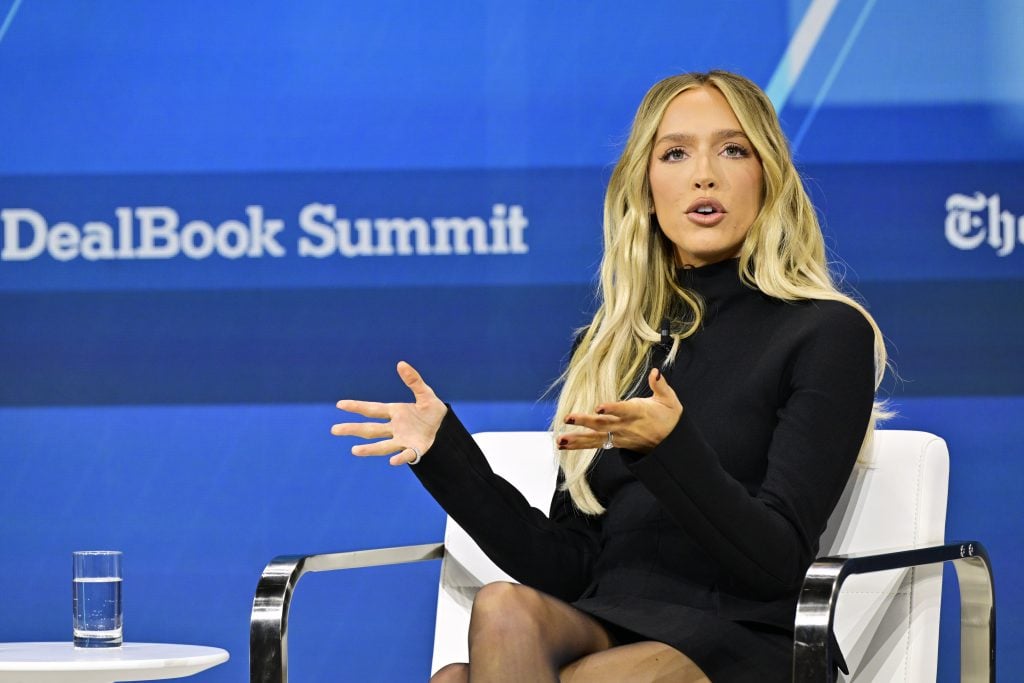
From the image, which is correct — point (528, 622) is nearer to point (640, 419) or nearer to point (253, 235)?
point (640, 419)

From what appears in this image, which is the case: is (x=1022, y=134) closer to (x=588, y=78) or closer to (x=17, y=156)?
(x=588, y=78)

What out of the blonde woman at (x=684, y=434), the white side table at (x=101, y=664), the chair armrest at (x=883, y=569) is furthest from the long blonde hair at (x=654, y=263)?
the white side table at (x=101, y=664)

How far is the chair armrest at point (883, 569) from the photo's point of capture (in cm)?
178

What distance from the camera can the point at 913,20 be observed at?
3.27 m

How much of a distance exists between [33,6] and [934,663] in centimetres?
257

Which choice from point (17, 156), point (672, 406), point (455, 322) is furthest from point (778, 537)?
point (17, 156)

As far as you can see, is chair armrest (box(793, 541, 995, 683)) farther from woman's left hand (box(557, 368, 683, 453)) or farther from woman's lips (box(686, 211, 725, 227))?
woman's lips (box(686, 211, 725, 227))

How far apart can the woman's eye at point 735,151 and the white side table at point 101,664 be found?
4.12 ft

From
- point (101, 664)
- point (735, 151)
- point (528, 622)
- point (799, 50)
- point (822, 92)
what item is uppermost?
point (799, 50)

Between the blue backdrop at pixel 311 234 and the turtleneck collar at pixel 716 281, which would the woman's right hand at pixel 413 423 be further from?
the blue backdrop at pixel 311 234

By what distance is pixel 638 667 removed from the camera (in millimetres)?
1946

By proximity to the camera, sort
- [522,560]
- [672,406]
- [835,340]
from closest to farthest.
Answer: [672,406] → [835,340] → [522,560]

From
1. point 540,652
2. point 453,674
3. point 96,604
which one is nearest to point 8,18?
point 96,604

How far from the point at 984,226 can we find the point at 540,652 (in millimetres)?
1825
